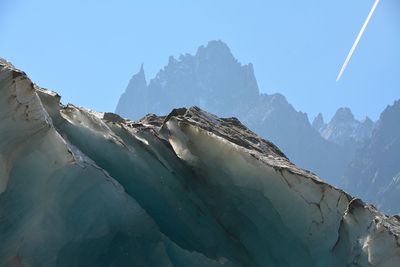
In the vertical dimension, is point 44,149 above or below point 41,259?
above

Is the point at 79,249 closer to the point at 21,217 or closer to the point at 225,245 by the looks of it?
the point at 21,217

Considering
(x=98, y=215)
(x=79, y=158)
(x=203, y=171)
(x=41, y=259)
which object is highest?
(x=203, y=171)

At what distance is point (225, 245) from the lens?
40.1 feet

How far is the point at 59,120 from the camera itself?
38.8 feet

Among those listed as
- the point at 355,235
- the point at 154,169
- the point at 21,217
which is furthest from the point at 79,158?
the point at 355,235

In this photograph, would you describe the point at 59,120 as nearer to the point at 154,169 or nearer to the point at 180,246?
the point at 154,169

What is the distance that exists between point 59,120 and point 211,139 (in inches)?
128

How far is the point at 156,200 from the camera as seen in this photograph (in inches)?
476

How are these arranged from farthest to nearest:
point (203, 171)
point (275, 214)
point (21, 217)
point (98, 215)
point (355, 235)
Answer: point (203, 171) < point (275, 214) < point (355, 235) < point (98, 215) < point (21, 217)

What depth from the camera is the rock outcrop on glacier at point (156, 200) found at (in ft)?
32.4

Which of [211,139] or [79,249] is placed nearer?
[79,249]

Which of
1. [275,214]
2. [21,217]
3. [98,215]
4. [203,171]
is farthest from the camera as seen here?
[203,171]

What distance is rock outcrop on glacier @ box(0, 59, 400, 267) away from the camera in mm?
9867

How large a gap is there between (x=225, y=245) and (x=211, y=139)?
7.50 feet
